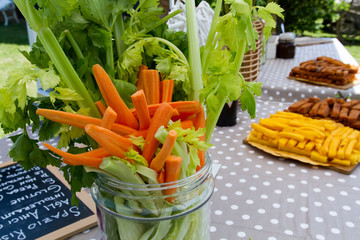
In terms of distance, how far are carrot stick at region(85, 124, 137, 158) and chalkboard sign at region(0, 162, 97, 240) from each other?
41cm

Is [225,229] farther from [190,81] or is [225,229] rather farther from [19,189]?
[19,189]

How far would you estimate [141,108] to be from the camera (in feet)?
1.49

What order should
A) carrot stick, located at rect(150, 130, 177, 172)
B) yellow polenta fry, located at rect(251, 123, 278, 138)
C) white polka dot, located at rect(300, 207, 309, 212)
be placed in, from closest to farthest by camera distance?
carrot stick, located at rect(150, 130, 177, 172) < white polka dot, located at rect(300, 207, 309, 212) < yellow polenta fry, located at rect(251, 123, 278, 138)

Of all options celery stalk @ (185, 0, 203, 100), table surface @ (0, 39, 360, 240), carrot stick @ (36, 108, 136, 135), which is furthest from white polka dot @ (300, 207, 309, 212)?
carrot stick @ (36, 108, 136, 135)

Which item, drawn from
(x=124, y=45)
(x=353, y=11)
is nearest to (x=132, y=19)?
(x=124, y=45)

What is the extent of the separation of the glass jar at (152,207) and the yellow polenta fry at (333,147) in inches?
27.9

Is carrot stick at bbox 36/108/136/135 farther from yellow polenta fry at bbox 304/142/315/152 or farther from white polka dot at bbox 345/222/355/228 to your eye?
yellow polenta fry at bbox 304/142/315/152

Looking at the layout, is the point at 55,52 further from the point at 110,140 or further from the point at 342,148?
the point at 342,148

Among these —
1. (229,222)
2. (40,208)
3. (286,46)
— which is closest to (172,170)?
(229,222)

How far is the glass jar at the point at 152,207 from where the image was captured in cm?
45

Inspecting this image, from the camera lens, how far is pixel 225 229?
791 mm

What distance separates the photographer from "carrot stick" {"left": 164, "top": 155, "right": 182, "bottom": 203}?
0.44 m

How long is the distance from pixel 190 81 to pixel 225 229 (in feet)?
1.37

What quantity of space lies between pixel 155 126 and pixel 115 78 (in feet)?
0.50
